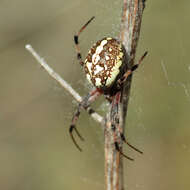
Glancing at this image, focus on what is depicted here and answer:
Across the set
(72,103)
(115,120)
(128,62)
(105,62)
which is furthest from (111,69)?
(72,103)

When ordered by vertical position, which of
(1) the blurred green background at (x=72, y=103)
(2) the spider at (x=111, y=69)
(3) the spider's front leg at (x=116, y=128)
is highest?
(1) the blurred green background at (x=72, y=103)

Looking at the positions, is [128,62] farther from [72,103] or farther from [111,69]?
[72,103]

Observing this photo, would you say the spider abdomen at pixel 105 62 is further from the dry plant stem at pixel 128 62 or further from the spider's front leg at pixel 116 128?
the spider's front leg at pixel 116 128

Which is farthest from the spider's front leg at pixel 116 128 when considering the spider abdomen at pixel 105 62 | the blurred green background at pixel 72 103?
the blurred green background at pixel 72 103

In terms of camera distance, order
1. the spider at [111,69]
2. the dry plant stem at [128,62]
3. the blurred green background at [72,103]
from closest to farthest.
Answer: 1. the dry plant stem at [128,62]
2. the spider at [111,69]
3. the blurred green background at [72,103]

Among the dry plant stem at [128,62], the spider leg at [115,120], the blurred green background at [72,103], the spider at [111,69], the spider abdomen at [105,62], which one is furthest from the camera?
the blurred green background at [72,103]

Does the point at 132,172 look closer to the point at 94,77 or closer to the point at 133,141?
the point at 133,141

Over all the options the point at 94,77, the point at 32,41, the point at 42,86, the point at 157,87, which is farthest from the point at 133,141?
the point at 32,41
